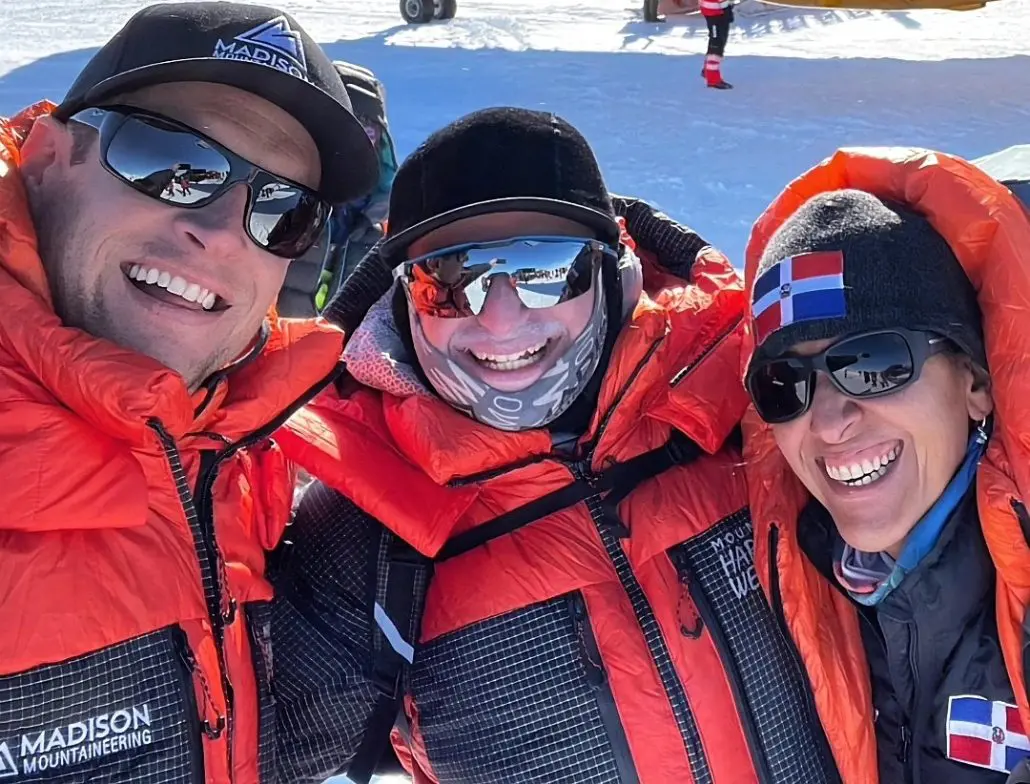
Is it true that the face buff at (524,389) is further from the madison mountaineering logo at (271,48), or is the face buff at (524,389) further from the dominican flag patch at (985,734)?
the dominican flag patch at (985,734)

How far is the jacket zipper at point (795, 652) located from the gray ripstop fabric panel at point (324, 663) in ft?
2.50

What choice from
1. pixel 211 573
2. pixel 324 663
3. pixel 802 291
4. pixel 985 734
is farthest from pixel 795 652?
pixel 211 573

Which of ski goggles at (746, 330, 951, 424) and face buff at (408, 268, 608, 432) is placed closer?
ski goggles at (746, 330, 951, 424)

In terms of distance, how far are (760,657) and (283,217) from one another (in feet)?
3.95

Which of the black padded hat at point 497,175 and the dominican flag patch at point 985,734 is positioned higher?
the black padded hat at point 497,175

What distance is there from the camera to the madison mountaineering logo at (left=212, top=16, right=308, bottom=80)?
4.98ft

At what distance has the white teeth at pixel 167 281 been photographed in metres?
1.52

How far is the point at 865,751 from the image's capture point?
1.61m

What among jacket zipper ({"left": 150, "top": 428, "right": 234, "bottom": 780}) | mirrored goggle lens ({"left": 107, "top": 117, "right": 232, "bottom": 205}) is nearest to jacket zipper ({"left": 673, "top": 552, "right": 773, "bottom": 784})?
jacket zipper ({"left": 150, "top": 428, "right": 234, "bottom": 780})

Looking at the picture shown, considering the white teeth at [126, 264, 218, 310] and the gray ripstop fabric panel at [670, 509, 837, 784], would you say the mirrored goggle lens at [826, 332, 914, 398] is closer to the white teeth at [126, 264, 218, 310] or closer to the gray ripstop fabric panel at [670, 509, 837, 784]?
the gray ripstop fabric panel at [670, 509, 837, 784]

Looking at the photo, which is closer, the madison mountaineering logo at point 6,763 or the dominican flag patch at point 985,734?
the madison mountaineering logo at point 6,763

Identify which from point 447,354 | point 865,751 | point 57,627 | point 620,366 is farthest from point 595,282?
point 57,627

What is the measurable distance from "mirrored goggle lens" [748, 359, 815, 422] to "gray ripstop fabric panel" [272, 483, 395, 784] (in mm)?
784

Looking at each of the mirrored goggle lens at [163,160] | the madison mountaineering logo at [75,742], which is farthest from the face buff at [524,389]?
the madison mountaineering logo at [75,742]
